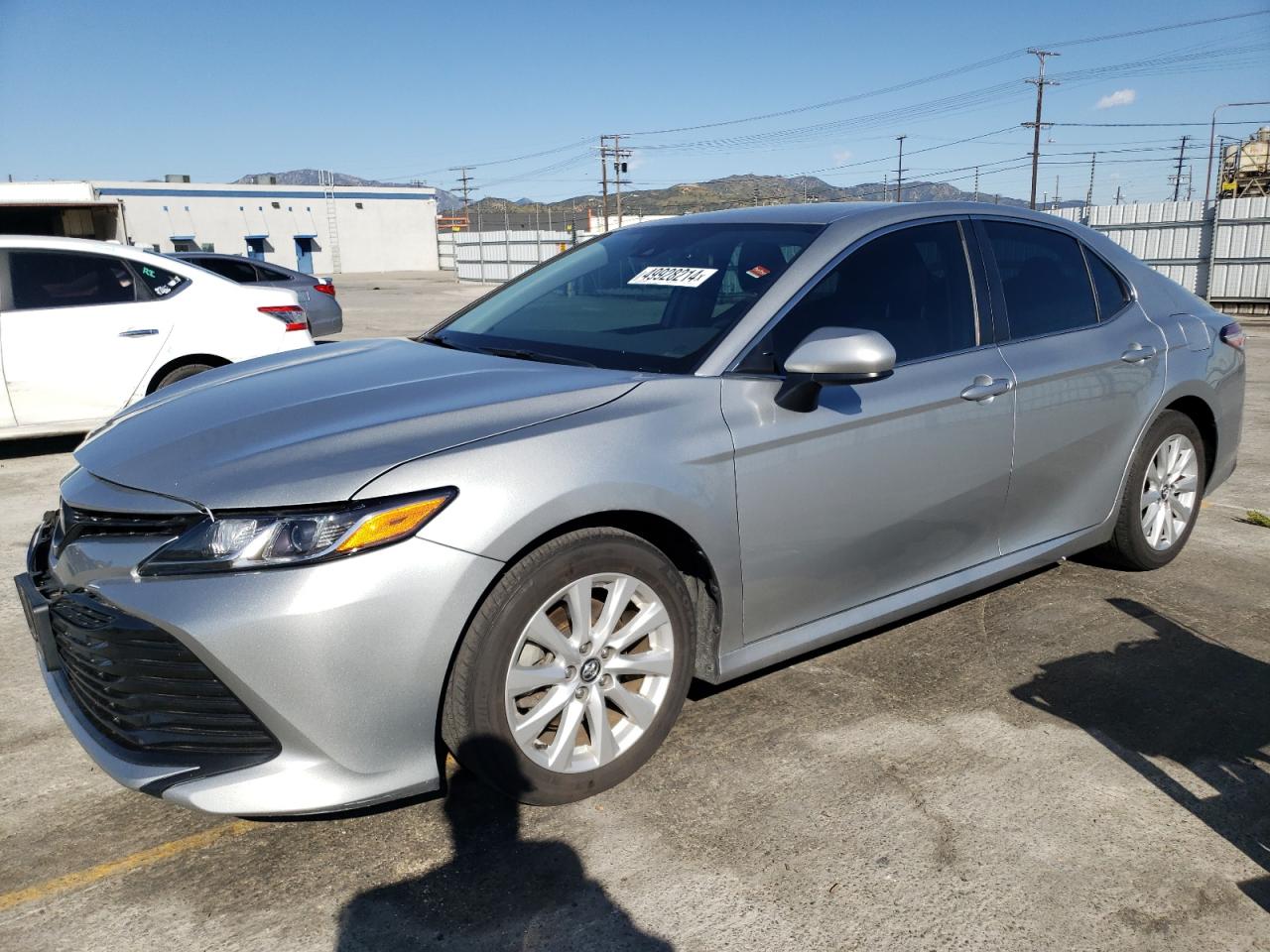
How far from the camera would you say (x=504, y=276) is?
44.1m

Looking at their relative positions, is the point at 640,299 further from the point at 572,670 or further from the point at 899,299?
the point at 572,670

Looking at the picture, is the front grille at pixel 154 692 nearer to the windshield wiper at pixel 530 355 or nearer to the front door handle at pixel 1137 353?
the windshield wiper at pixel 530 355

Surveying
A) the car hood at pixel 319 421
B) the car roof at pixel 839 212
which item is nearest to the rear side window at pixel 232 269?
the car roof at pixel 839 212

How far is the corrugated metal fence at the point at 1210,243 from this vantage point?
71.1ft

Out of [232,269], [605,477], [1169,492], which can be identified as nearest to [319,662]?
[605,477]

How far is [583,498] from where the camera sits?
2.62 m

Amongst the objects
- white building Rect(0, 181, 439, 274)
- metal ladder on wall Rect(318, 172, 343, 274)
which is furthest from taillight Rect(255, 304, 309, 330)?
metal ladder on wall Rect(318, 172, 343, 274)

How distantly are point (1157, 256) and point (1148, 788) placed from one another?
23.7 m

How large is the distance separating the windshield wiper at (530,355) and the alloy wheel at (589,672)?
2.61 ft

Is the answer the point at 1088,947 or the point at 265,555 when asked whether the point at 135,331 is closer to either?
the point at 265,555

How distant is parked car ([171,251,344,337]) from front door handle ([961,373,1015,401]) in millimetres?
10685

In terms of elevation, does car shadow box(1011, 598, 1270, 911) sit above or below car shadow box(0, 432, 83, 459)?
below

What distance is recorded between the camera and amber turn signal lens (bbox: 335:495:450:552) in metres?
2.33

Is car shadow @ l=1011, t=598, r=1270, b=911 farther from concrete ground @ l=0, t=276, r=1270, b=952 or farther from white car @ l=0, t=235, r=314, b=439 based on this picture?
white car @ l=0, t=235, r=314, b=439
